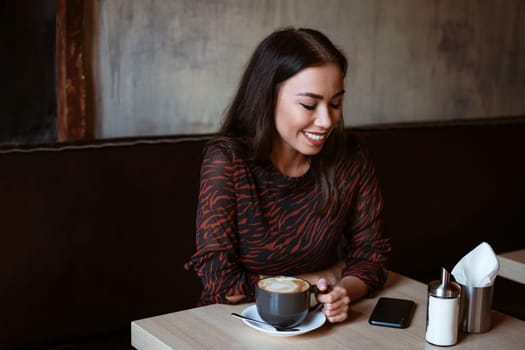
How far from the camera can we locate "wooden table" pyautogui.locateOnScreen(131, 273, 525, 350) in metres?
1.16

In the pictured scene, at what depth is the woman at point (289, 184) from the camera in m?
1.51

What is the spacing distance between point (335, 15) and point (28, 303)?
1.44 meters

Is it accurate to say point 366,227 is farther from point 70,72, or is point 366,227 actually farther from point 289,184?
point 70,72

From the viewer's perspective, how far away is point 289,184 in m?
1.62

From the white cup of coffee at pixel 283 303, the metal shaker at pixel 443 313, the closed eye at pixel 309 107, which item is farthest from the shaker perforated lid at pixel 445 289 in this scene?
the closed eye at pixel 309 107

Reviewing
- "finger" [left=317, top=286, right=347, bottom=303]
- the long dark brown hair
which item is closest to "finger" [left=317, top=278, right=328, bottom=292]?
"finger" [left=317, top=286, right=347, bottom=303]

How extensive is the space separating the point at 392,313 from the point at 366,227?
0.38 meters

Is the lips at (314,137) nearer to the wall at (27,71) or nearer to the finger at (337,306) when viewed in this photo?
the finger at (337,306)

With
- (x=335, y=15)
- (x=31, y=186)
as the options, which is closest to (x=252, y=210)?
(x=31, y=186)

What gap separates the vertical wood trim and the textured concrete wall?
5cm

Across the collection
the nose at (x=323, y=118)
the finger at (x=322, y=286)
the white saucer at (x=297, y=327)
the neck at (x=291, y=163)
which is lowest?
the white saucer at (x=297, y=327)

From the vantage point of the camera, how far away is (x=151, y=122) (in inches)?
85.4

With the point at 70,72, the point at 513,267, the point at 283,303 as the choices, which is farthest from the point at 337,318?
the point at 70,72

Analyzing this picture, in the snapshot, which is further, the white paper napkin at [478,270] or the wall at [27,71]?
the wall at [27,71]
